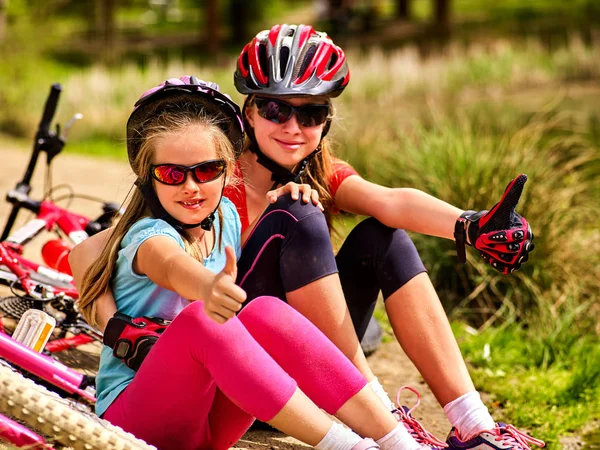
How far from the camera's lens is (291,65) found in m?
3.19

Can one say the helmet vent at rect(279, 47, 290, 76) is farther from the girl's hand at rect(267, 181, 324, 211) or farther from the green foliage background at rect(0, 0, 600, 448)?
the girl's hand at rect(267, 181, 324, 211)

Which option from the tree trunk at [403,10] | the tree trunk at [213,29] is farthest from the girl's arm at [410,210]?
the tree trunk at [403,10]

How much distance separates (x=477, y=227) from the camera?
2848 mm

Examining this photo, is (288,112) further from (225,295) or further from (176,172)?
(225,295)

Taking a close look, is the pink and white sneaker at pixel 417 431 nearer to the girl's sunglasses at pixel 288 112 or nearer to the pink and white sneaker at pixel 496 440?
the pink and white sneaker at pixel 496 440

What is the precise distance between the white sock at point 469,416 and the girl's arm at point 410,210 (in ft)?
1.82

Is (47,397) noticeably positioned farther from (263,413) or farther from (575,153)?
(575,153)

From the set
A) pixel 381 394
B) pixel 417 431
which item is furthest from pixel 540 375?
pixel 381 394

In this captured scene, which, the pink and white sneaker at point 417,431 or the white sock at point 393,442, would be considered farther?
the pink and white sneaker at point 417,431

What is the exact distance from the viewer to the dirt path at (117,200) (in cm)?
304

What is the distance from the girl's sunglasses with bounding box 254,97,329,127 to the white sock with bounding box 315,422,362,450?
1202 millimetres

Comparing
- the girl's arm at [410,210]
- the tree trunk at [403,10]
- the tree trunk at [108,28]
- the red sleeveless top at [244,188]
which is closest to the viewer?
the girl's arm at [410,210]

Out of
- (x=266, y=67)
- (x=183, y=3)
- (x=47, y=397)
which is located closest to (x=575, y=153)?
(x=266, y=67)

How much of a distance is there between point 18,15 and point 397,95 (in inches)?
249
